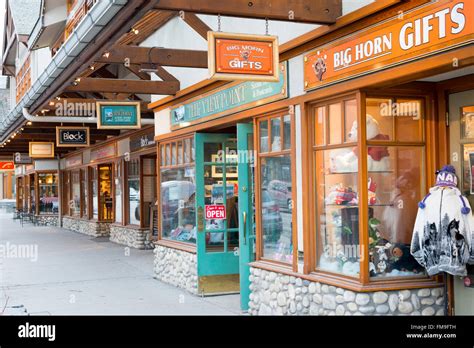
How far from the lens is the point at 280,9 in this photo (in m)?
6.57

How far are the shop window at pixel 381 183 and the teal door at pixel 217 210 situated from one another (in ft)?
13.1

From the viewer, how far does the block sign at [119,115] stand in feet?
40.7

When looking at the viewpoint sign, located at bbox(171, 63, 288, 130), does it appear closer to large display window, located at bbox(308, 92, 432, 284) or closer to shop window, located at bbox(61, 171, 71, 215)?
large display window, located at bbox(308, 92, 432, 284)

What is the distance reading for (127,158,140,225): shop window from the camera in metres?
18.4

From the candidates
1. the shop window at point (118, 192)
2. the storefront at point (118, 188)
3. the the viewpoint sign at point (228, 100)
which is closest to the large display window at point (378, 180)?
the the viewpoint sign at point (228, 100)

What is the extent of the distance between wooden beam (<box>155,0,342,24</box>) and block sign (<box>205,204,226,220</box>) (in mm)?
4628

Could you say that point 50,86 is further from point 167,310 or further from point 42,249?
point 42,249

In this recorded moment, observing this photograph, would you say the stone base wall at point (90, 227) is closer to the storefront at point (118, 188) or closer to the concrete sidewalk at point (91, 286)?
the storefront at point (118, 188)

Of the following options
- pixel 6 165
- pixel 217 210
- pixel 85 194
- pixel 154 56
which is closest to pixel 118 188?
pixel 85 194

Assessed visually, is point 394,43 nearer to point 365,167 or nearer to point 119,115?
point 365,167

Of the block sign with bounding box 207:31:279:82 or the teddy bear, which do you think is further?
the teddy bear

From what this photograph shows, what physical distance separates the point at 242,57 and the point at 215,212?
4514 mm

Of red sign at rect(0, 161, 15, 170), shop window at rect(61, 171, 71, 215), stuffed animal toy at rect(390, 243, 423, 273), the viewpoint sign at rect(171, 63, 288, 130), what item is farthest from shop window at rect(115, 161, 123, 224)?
red sign at rect(0, 161, 15, 170)
